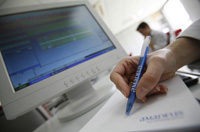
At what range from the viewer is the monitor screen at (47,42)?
0.39 m

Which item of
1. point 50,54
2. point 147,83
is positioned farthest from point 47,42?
point 147,83

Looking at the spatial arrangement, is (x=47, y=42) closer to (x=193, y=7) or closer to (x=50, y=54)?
(x=50, y=54)

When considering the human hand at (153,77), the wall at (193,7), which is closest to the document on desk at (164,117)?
the human hand at (153,77)

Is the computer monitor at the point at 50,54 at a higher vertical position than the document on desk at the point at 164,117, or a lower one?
higher

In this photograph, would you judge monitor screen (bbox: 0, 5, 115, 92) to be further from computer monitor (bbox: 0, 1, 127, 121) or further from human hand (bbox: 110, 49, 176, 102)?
human hand (bbox: 110, 49, 176, 102)

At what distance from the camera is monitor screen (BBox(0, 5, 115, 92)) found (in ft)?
1.27

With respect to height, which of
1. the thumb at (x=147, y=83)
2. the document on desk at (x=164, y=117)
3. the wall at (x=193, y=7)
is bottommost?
the document on desk at (x=164, y=117)

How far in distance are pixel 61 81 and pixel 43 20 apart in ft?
0.96

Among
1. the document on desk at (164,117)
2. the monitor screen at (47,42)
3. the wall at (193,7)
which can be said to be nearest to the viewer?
the document on desk at (164,117)

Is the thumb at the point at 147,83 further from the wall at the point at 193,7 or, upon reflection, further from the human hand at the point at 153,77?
the wall at the point at 193,7

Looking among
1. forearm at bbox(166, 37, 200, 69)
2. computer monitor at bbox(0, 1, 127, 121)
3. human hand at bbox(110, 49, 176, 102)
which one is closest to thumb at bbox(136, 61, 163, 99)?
human hand at bbox(110, 49, 176, 102)

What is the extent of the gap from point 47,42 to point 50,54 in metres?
0.06

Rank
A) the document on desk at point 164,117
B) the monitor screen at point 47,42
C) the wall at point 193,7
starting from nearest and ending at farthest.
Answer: the document on desk at point 164,117
the wall at point 193,7
the monitor screen at point 47,42

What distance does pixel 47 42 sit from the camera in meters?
0.45
